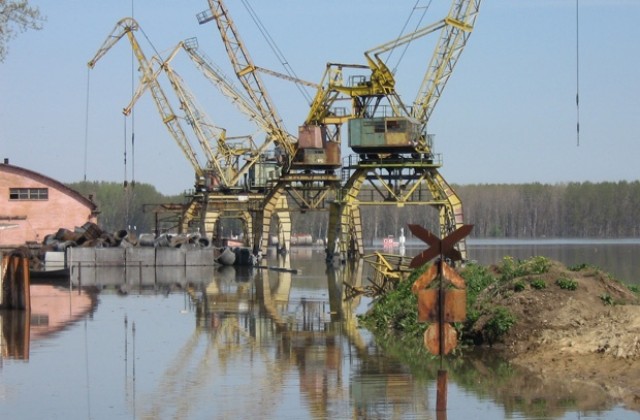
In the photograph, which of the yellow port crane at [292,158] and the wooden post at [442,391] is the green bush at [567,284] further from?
the yellow port crane at [292,158]

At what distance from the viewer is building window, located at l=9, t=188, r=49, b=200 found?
86.1m

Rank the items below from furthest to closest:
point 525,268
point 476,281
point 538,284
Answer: point 476,281 → point 525,268 → point 538,284

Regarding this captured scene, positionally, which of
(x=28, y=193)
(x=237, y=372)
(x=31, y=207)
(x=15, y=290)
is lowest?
(x=237, y=372)

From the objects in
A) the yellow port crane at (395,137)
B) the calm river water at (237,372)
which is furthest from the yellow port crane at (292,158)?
the calm river water at (237,372)

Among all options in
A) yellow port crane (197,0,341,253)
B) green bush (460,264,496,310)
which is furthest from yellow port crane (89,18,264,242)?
green bush (460,264,496,310)

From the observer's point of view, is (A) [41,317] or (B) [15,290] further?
(B) [15,290]

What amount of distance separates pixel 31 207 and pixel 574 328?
63.2m

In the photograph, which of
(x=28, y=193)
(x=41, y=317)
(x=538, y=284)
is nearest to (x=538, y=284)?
(x=538, y=284)

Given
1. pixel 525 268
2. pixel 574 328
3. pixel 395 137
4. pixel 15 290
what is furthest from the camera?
pixel 395 137

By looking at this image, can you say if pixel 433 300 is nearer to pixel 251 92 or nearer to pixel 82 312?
pixel 82 312

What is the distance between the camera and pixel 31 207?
283 ft

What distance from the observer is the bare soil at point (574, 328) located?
25730 mm

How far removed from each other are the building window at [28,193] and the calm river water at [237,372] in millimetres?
42719

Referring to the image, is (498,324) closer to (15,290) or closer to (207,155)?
(15,290)
